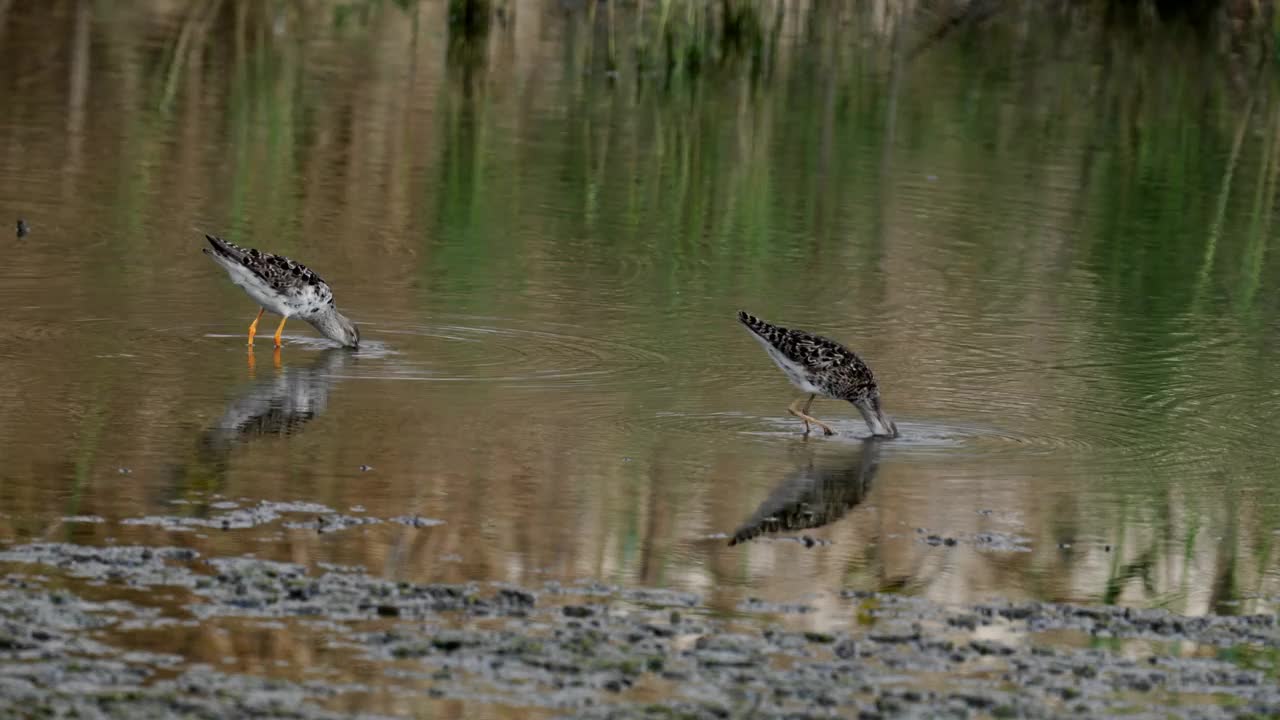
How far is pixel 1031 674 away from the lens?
749cm

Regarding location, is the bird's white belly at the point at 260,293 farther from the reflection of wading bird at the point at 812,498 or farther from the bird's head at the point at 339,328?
the reflection of wading bird at the point at 812,498

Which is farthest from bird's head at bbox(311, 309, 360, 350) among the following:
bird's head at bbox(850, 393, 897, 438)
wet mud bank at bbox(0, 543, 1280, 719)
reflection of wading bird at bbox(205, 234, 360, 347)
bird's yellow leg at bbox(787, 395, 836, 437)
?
wet mud bank at bbox(0, 543, 1280, 719)

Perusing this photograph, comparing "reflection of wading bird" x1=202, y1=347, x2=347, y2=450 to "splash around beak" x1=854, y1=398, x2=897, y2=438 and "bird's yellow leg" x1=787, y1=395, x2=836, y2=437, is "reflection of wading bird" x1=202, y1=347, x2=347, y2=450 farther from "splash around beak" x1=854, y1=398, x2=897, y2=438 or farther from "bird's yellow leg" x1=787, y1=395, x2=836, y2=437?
"splash around beak" x1=854, y1=398, x2=897, y2=438

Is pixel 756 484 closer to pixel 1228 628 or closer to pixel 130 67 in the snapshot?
pixel 1228 628

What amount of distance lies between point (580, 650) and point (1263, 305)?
9703 mm

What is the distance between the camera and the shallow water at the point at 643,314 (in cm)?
938

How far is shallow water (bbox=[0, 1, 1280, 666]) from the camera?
369 inches

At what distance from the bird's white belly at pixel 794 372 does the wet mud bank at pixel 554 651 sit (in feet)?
11.3

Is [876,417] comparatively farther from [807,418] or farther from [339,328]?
[339,328]

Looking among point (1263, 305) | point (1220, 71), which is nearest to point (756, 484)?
point (1263, 305)

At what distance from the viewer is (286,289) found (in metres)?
13.5

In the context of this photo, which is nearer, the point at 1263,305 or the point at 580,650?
the point at 580,650

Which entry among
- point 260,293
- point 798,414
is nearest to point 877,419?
point 798,414

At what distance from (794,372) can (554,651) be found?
4676mm
